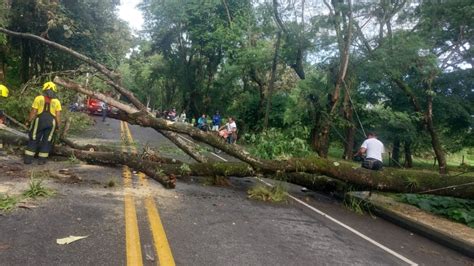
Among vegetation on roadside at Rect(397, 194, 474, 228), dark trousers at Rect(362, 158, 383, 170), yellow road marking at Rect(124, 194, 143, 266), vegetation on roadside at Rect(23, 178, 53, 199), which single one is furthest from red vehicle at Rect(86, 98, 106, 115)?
yellow road marking at Rect(124, 194, 143, 266)

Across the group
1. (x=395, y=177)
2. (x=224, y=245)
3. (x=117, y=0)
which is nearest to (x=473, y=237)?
(x=395, y=177)

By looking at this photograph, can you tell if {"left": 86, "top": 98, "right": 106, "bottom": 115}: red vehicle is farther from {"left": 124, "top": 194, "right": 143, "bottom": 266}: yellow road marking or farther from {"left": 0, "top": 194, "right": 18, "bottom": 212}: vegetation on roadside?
{"left": 0, "top": 194, "right": 18, "bottom": 212}: vegetation on roadside

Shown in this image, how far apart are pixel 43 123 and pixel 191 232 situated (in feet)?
17.1

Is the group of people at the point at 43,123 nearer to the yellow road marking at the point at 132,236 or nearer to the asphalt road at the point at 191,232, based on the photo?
the asphalt road at the point at 191,232

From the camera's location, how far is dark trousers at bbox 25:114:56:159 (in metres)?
9.52

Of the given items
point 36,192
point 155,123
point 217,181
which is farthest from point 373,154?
point 36,192

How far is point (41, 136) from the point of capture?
32.0ft

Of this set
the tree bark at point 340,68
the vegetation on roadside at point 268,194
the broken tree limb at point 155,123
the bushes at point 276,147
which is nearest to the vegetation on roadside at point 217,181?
the broken tree limb at point 155,123

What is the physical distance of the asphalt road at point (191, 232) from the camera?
16.5 feet

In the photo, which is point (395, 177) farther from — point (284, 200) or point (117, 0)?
point (117, 0)

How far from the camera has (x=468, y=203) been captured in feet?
33.6

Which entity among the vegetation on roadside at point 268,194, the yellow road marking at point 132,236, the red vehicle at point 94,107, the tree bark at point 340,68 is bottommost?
the yellow road marking at point 132,236

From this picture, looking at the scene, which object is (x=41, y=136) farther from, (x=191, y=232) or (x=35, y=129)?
(x=191, y=232)

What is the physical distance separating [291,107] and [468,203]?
48.7ft
